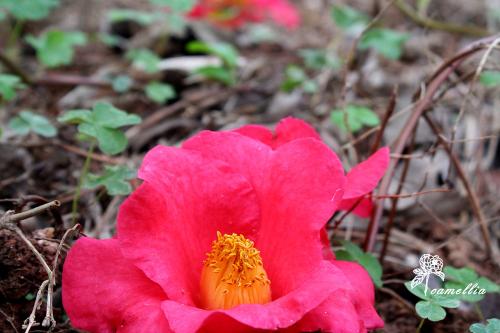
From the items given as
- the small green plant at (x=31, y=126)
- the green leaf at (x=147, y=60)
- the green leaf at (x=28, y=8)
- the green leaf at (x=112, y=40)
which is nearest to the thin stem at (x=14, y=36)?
the green leaf at (x=28, y=8)

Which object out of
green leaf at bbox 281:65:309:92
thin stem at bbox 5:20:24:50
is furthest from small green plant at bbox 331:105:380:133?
thin stem at bbox 5:20:24:50

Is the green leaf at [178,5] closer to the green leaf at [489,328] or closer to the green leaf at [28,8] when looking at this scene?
the green leaf at [28,8]

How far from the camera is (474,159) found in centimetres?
273

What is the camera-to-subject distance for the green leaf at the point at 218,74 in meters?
2.95

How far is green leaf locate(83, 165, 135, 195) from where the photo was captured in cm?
171

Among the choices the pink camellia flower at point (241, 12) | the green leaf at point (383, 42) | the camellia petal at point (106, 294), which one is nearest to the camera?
the camellia petal at point (106, 294)

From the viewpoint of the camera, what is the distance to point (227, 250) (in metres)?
1.29

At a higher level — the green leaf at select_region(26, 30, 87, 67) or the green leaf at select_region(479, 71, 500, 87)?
the green leaf at select_region(479, 71, 500, 87)

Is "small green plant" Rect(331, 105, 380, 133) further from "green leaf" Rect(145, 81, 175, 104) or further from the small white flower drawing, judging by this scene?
the small white flower drawing

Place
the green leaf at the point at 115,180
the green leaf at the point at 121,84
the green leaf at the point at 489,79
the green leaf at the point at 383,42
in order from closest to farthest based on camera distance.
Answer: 1. the green leaf at the point at 115,180
2. the green leaf at the point at 489,79
3. the green leaf at the point at 121,84
4. the green leaf at the point at 383,42

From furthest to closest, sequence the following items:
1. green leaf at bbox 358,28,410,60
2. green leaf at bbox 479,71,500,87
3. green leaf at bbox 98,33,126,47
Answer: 1. green leaf at bbox 98,33,126,47
2. green leaf at bbox 358,28,410,60
3. green leaf at bbox 479,71,500,87

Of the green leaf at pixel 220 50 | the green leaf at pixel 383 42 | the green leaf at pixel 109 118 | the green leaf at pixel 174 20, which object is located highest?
the green leaf at pixel 383 42

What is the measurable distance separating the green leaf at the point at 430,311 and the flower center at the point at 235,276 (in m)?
0.34
